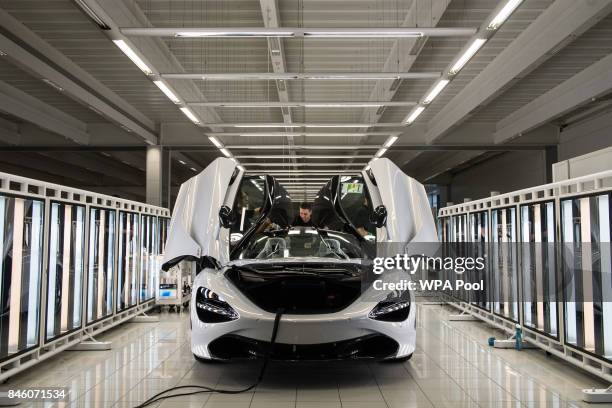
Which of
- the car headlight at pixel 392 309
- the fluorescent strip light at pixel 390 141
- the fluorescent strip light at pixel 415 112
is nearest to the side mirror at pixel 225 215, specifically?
the car headlight at pixel 392 309

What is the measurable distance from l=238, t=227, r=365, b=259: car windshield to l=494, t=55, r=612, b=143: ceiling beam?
5.87 m

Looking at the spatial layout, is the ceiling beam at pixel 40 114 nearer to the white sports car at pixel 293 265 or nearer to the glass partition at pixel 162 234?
the glass partition at pixel 162 234

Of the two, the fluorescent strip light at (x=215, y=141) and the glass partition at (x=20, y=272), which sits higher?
the fluorescent strip light at (x=215, y=141)

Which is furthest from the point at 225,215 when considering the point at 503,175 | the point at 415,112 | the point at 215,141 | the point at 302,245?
the point at 503,175

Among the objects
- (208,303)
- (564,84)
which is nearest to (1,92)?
(208,303)

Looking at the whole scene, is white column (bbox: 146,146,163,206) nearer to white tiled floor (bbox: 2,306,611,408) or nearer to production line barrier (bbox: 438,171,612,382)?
white tiled floor (bbox: 2,306,611,408)

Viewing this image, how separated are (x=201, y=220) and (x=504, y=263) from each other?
3701 mm

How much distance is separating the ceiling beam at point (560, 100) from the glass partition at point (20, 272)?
835 cm

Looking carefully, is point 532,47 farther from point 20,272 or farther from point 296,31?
point 20,272

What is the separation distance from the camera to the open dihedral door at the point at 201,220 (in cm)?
403

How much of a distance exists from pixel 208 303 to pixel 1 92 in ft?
27.3

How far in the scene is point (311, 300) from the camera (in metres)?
3.64

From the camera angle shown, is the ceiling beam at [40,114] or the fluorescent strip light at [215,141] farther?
the fluorescent strip light at [215,141]

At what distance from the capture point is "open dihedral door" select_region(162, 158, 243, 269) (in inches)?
159
